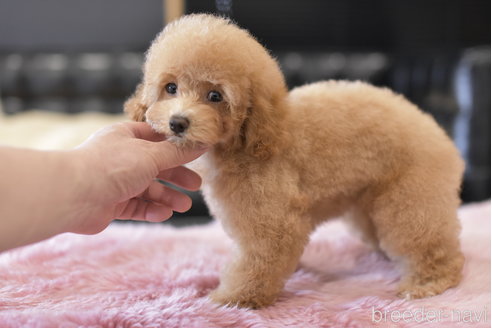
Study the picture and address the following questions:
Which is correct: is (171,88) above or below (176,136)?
above

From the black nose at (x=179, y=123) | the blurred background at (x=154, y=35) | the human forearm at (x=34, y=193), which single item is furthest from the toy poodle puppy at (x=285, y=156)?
the blurred background at (x=154, y=35)

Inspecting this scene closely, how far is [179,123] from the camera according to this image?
1102mm

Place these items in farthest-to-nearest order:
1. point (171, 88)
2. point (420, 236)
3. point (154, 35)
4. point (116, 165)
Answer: point (154, 35) → point (420, 236) → point (171, 88) → point (116, 165)


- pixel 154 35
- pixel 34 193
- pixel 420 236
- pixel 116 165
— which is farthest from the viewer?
pixel 154 35

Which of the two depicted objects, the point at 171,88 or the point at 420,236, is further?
the point at 420,236

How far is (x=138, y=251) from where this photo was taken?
1.72 m

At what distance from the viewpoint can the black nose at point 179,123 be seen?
1098 mm

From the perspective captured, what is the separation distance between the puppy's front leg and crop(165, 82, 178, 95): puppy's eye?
0.40 metres

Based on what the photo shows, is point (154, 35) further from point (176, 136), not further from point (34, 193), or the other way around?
point (34, 193)

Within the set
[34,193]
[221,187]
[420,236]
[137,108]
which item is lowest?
[420,236]

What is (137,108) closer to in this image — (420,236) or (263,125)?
(263,125)

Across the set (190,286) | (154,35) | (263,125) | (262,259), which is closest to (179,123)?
(263,125)

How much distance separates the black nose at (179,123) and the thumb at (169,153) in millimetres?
73

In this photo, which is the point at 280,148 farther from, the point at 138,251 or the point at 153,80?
the point at 138,251
